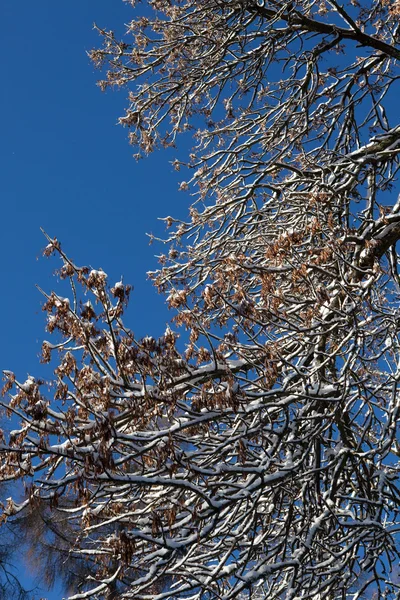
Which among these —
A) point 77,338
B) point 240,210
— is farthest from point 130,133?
point 77,338

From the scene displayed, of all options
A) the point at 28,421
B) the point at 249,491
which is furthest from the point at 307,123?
the point at 28,421

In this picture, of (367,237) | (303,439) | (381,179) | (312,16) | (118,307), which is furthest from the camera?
(312,16)

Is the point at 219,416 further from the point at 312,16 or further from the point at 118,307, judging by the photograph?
the point at 312,16

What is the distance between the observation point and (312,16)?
9820 mm

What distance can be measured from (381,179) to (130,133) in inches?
140

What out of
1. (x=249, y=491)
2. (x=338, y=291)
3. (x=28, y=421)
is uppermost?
(x=338, y=291)

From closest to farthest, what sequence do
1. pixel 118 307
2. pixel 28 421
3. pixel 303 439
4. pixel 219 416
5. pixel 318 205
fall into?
1. pixel 28 421
2. pixel 118 307
3. pixel 219 416
4. pixel 303 439
5. pixel 318 205

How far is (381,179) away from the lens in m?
8.65

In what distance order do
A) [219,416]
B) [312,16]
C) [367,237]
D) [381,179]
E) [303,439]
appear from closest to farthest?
[219,416]
[303,439]
[367,237]
[381,179]
[312,16]

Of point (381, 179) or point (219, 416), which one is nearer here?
point (219, 416)

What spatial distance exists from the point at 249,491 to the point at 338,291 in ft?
7.63

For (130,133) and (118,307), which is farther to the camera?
(130,133)

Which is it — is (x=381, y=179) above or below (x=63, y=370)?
above

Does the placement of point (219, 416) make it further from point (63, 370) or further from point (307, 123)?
point (307, 123)
